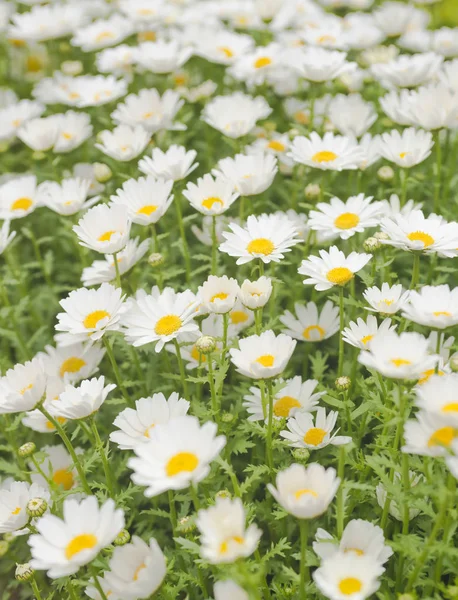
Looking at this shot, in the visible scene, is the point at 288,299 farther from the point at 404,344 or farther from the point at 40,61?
the point at 40,61

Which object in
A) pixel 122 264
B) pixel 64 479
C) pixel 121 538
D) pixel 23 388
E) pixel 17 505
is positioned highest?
pixel 122 264

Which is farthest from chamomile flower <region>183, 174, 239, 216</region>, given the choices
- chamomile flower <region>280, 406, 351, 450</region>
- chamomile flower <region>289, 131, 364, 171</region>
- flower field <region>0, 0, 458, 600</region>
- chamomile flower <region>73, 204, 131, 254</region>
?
chamomile flower <region>280, 406, 351, 450</region>

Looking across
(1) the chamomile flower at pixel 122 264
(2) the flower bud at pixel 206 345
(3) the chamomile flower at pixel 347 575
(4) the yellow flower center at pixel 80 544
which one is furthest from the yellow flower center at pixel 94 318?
(3) the chamomile flower at pixel 347 575

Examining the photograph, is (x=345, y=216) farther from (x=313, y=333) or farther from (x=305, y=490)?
(x=305, y=490)

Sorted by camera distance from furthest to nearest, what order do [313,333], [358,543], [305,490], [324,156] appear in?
1. [324,156]
2. [313,333]
3. [358,543]
4. [305,490]

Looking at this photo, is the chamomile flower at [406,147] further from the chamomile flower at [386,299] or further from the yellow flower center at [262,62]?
the yellow flower center at [262,62]

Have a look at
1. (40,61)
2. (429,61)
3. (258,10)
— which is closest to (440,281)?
(429,61)

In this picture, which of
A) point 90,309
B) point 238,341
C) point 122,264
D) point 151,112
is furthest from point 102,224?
point 151,112
